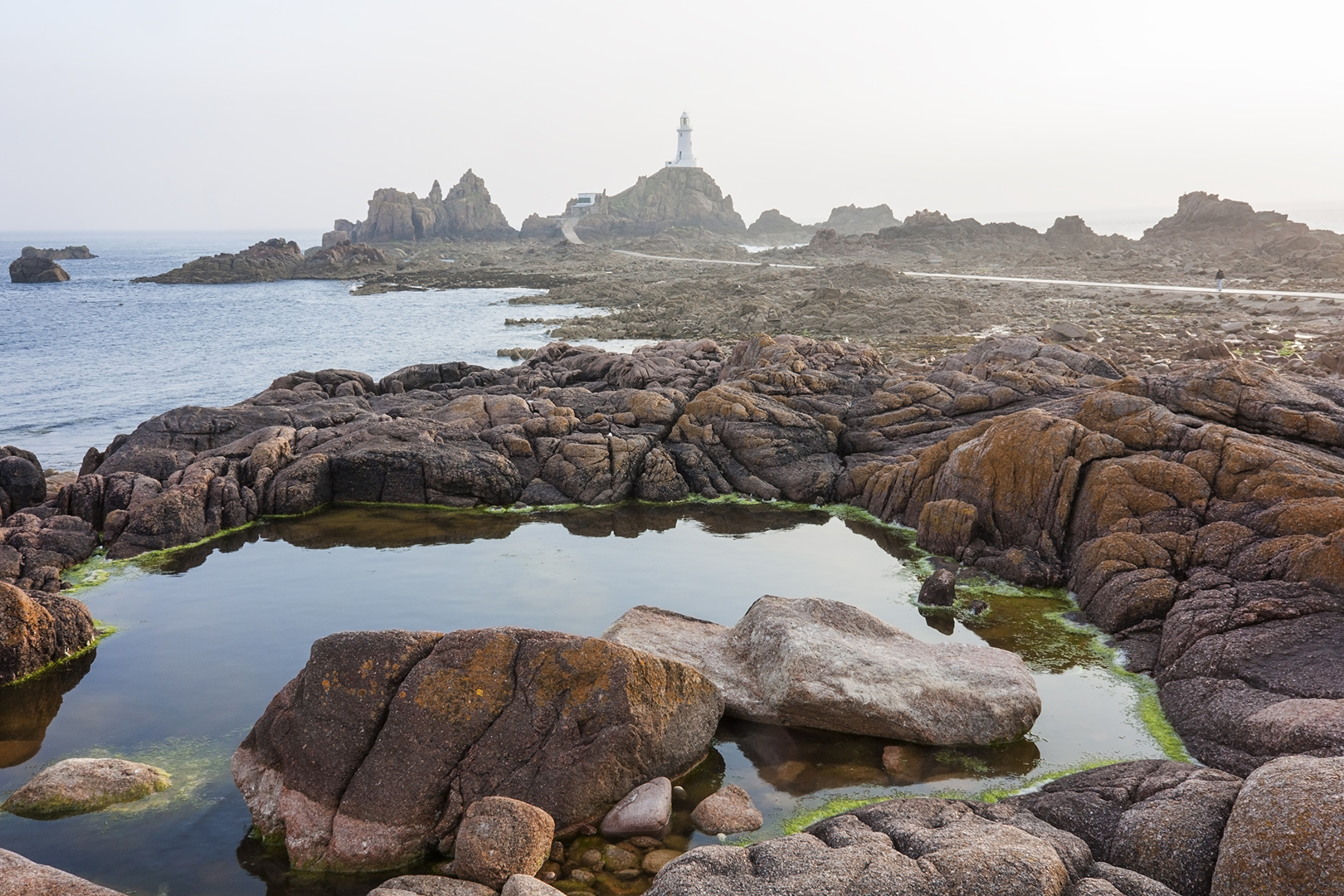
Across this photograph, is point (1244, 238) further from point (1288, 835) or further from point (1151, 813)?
point (1288, 835)

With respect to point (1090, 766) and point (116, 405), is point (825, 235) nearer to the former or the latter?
point (116, 405)

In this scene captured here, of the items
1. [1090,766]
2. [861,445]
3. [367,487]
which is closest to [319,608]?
[367,487]

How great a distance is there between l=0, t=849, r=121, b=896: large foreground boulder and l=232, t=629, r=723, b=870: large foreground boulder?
203 cm

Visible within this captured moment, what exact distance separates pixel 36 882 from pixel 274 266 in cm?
13192

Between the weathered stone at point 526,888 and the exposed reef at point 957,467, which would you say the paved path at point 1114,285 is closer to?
the exposed reef at point 957,467

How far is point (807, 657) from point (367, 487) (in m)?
15.0

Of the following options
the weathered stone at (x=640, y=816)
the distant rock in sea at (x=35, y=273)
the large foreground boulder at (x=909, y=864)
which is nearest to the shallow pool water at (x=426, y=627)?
the weathered stone at (x=640, y=816)

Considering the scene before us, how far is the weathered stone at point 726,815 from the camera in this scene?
961cm

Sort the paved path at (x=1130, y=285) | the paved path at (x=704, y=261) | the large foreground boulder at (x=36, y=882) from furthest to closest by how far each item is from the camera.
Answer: the paved path at (x=704, y=261) < the paved path at (x=1130, y=285) < the large foreground boulder at (x=36, y=882)

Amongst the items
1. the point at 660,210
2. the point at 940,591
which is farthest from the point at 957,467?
the point at 660,210

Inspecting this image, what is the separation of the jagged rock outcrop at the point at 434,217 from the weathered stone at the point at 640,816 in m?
182

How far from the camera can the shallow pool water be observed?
995 cm

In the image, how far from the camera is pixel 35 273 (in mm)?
127562

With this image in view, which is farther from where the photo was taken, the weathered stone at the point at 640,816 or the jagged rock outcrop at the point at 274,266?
the jagged rock outcrop at the point at 274,266
